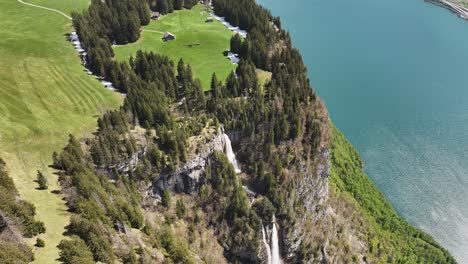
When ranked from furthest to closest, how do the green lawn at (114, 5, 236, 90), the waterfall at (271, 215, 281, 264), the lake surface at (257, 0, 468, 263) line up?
the lake surface at (257, 0, 468, 263) → the green lawn at (114, 5, 236, 90) → the waterfall at (271, 215, 281, 264)

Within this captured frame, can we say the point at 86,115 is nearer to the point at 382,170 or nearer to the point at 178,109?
the point at 178,109

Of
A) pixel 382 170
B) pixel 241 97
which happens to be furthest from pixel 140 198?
pixel 382 170

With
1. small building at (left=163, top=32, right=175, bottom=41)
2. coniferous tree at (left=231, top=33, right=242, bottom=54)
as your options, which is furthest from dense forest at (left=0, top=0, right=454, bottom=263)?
small building at (left=163, top=32, right=175, bottom=41)

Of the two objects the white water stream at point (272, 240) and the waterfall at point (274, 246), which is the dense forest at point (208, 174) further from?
the waterfall at point (274, 246)

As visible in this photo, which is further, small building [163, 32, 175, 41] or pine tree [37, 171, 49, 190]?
small building [163, 32, 175, 41]

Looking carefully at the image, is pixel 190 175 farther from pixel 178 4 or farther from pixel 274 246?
pixel 178 4

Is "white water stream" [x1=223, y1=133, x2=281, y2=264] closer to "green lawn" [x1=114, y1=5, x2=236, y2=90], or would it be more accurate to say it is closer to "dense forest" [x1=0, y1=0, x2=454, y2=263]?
"dense forest" [x1=0, y1=0, x2=454, y2=263]

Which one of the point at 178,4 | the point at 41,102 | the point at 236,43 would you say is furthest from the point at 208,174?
the point at 178,4
